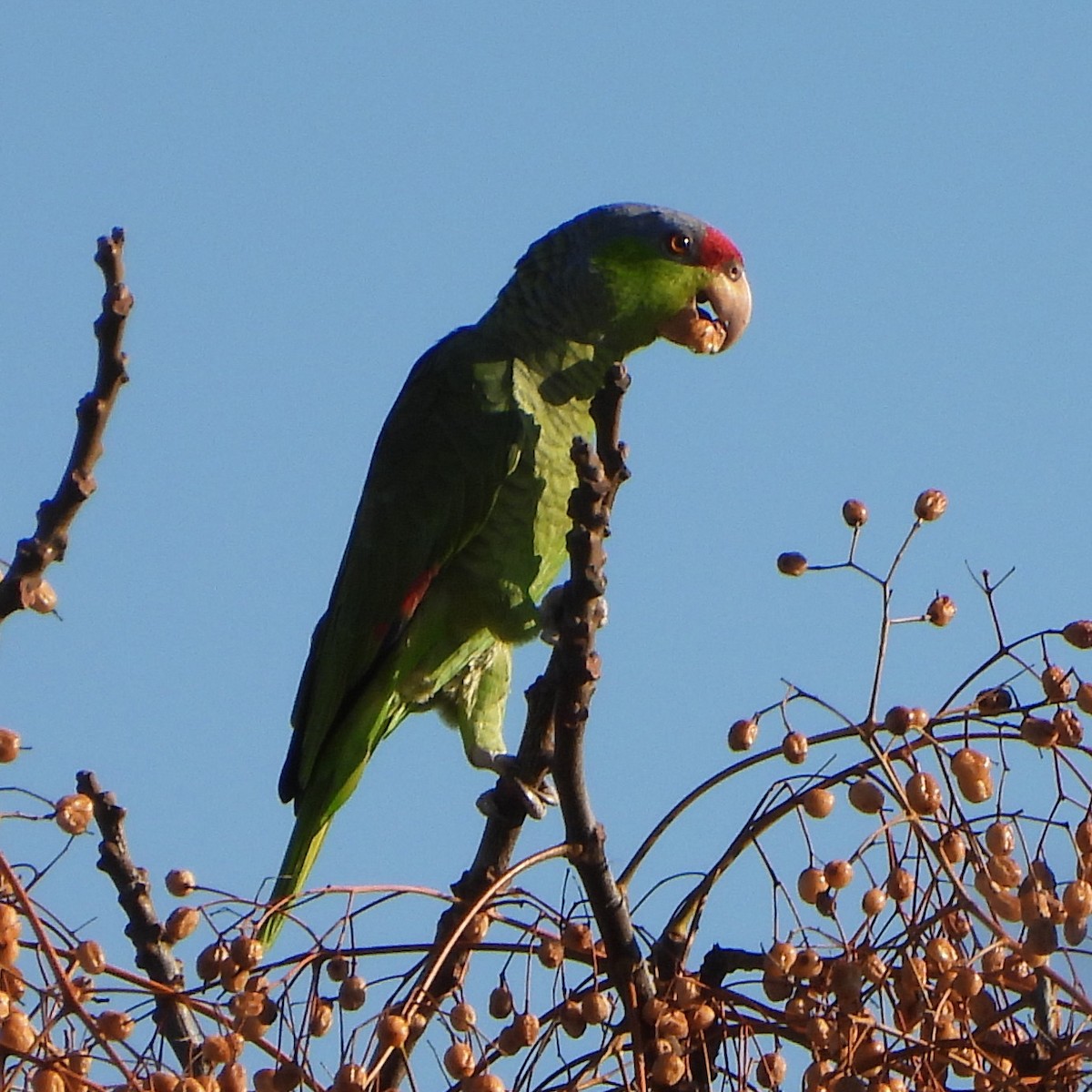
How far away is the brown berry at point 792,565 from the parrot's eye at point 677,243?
2028 millimetres

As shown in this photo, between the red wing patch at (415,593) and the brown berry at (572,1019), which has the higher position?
the red wing patch at (415,593)

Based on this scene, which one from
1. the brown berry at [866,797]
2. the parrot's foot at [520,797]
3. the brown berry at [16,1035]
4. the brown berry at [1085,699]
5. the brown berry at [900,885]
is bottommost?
the brown berry at [16,1035]

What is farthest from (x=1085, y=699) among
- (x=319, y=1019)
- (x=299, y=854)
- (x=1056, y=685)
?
(x=299, y=854)

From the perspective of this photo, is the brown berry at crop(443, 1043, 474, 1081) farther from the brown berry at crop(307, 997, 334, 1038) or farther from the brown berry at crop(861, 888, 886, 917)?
the brown berry at crop(861, 888, 886, 917)

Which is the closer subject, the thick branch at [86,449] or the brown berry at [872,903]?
the thick branch at [86,449]

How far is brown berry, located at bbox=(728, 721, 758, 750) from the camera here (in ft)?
6.86

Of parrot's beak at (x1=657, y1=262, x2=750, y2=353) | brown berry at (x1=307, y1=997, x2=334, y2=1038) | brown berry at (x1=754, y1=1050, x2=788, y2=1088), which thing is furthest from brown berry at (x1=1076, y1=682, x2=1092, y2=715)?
parrot's beak at (x1=657, y1=262, x2=750, y2=353)

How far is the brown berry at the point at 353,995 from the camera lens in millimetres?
1994

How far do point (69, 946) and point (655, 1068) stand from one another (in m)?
0.72

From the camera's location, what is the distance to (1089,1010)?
1.67 meters

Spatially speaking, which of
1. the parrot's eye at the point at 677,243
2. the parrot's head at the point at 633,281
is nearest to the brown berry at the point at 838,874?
the parrot's head at the point at 633,281

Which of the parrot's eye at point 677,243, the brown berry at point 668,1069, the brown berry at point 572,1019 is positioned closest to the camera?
the brown berry at point 668,1069

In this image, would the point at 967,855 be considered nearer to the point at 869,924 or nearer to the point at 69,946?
the point at 869,924

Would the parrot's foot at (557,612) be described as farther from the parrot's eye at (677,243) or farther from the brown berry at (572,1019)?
the parrot's eye at (677,243)
